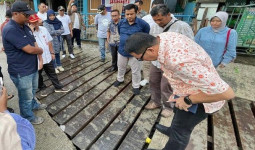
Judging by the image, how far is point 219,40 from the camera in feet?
7.77

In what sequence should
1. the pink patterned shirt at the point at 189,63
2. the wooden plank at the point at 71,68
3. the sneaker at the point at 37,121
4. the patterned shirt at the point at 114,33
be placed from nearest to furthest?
the pink patterned shirt at the point at 189,63 < the sneaker at the point at 37,121 < the wooden plank at the point at 71,68 < the patterned shirt at the point at 114,33

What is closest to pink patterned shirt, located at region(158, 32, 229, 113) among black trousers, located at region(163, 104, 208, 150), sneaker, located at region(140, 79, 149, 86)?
black trousers, located at region(163, 104, 208, 150)

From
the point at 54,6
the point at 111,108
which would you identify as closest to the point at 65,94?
the point at 111,108

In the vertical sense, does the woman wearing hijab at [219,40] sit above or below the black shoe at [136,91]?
above

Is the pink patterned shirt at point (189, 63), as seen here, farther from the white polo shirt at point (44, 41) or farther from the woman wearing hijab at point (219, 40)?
the white polo shirt at point (44, 41)

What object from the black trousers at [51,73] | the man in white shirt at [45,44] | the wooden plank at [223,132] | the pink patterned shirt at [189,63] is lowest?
the wooden plank at [223,132]

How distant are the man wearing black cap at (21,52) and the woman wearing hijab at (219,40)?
104 inches

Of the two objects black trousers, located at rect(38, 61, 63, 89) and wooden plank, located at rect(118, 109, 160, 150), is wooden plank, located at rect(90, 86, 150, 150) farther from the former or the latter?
black trousers, located at rect(38, 61, 63, 89)

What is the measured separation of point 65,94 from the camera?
2.95 metres

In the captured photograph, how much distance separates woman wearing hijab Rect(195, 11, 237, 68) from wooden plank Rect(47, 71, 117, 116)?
2.20 meters

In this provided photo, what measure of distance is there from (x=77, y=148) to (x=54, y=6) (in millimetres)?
13994

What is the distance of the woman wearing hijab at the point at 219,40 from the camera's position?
7.52ft

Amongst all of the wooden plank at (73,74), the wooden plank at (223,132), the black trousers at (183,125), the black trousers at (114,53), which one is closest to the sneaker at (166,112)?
the wooden plank at (223,132)

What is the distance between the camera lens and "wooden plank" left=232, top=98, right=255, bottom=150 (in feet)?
6.47
